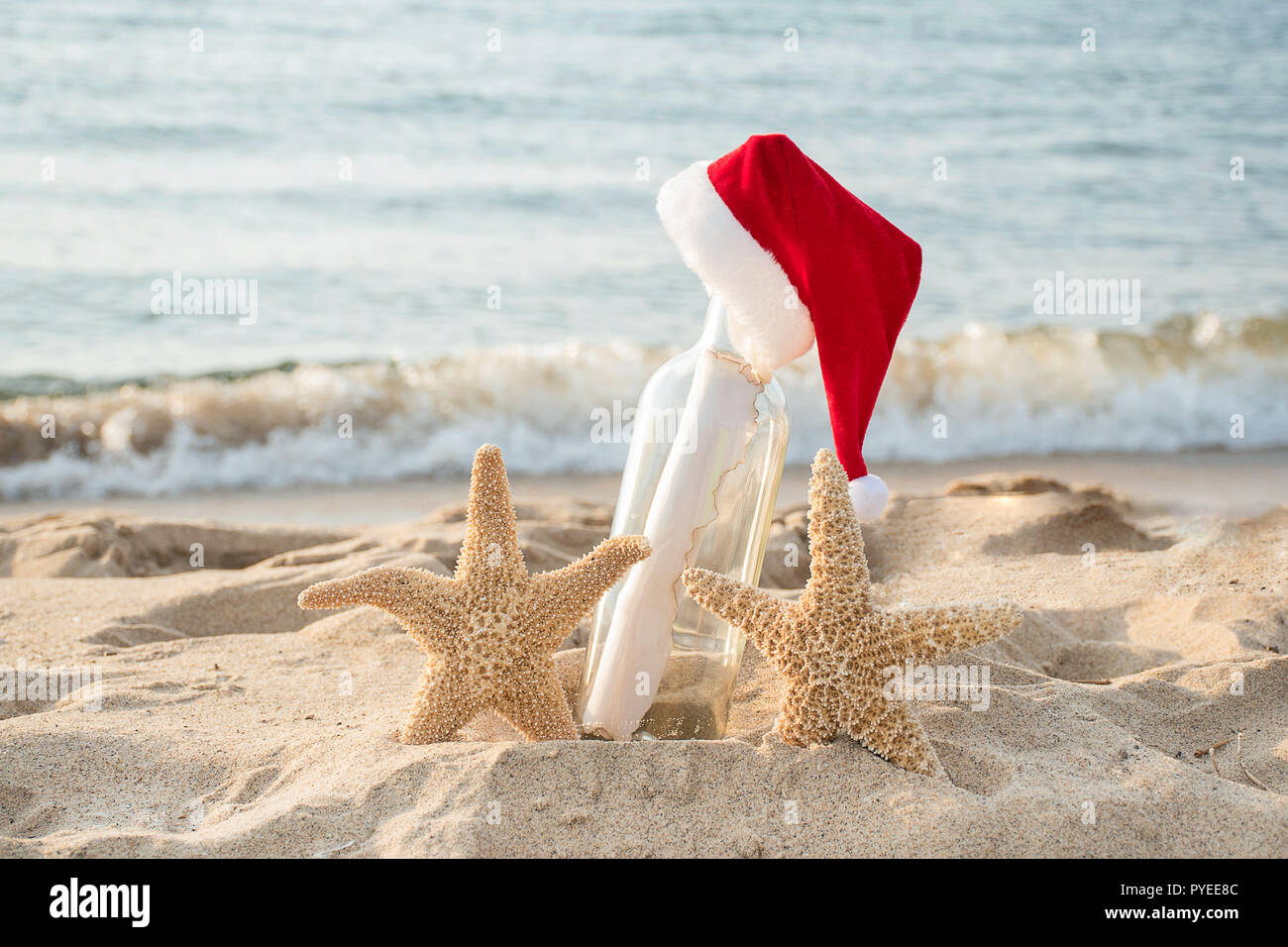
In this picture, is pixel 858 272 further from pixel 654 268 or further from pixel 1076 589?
pixel 654 268

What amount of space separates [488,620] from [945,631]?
1079 mm

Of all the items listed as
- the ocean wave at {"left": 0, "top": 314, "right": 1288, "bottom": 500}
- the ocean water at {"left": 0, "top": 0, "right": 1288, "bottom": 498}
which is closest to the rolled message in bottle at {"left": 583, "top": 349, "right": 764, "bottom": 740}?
the ocean water at {"left": 0, "top": 0, "right": 1288, "bottom": 498}

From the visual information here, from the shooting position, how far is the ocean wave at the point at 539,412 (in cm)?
710

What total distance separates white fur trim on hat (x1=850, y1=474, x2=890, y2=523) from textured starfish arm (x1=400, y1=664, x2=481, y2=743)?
1046 mm

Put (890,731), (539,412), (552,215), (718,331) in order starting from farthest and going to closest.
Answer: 1. (552,215)
2. (539,412)
3. (718,331)
4. (890,731)

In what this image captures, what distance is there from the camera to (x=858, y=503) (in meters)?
2.66

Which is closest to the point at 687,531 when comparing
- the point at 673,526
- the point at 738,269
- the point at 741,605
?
the point at 673,526

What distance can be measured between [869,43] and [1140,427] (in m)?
8.91

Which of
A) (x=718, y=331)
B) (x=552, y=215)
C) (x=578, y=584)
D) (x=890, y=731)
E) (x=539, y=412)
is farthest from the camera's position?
(x=552, y=215)

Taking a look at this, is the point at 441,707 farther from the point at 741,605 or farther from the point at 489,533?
the point at 741,605

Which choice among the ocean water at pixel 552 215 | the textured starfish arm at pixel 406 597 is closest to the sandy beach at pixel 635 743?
the textured starfish arm at pixel 406 597

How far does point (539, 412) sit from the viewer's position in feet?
25.4

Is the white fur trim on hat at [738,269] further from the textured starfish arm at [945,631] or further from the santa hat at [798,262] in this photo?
the textured starfish arm at [945,631]

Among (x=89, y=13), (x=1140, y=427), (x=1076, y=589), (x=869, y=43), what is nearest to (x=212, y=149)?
(x=89, y=13)
